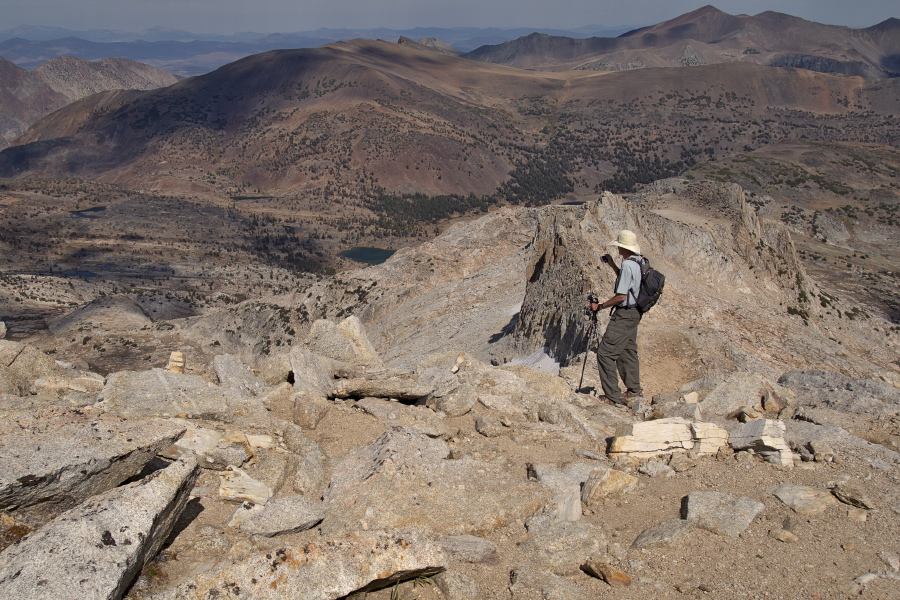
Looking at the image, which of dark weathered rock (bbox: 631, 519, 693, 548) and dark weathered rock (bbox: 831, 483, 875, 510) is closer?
dark weathered rock (bbox: 631, 519, 693, 548)

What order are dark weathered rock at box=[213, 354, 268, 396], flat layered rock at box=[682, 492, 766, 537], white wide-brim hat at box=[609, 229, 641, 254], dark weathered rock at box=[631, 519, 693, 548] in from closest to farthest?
dark weathered rock at box=[631, 519, 693, 548]
flat layered rock at box=[682, 492, 766, 537]
dark weathered rock at box=[213, 354, 268, 396]
white wide-brim hat at box=[609, 229, 641, 254]

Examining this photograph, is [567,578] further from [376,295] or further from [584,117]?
[584,117]

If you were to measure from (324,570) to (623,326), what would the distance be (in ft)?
18.5

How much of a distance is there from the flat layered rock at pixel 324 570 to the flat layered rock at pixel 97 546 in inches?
13.1

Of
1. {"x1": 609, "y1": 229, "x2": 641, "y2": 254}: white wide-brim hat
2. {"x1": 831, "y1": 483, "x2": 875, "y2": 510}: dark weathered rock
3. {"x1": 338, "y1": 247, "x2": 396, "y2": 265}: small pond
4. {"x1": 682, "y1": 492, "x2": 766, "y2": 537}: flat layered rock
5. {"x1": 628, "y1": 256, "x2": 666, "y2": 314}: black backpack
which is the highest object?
{"x1": 609, "y1": 229, "x2": 641, "y2": 254}: white wide-brim hat

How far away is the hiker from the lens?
8.12 m

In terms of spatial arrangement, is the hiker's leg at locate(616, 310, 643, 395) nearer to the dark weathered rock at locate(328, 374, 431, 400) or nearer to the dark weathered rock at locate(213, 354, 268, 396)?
the dark weathered rock at locate(328, 374, 431, 400)

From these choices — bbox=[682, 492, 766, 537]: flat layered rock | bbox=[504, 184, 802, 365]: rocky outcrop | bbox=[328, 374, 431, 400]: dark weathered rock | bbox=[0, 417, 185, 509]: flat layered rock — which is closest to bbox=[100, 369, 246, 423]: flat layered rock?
bbox=[328, 374, 431, 400]: dark weathered rock

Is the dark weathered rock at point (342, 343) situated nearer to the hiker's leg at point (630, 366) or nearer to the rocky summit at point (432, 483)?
the rocky summit at point (432, 483)

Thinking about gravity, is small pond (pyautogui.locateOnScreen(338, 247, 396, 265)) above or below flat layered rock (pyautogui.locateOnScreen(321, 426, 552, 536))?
below

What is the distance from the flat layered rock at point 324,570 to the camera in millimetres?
3506

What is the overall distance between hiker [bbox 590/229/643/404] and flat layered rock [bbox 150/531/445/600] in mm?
4740

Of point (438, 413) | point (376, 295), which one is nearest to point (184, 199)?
point (376, 295)

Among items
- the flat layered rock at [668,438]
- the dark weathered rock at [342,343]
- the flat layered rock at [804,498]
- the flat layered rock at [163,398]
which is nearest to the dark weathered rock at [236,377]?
the flat layered rock at [163,398]
